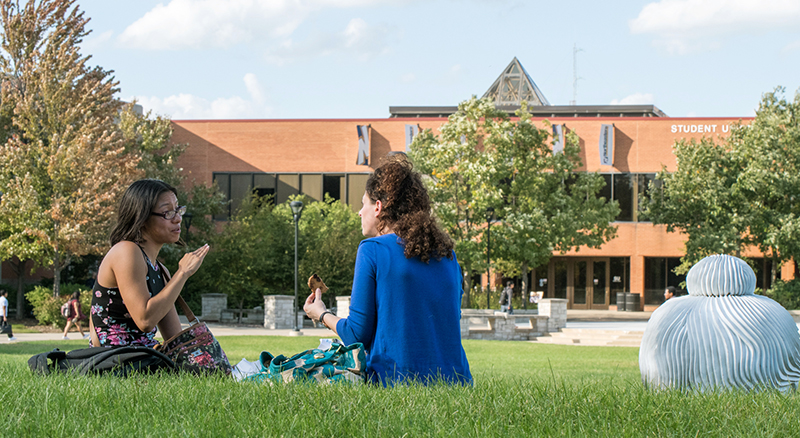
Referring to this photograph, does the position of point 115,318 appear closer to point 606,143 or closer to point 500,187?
point 500,187

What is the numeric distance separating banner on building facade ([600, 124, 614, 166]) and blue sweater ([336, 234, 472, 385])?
130ft

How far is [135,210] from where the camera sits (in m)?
4.31

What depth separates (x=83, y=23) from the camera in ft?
85.0

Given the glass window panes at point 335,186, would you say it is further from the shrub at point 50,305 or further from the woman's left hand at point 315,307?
the woman's left hand at point 315,307

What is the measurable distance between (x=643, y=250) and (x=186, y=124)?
2813cm

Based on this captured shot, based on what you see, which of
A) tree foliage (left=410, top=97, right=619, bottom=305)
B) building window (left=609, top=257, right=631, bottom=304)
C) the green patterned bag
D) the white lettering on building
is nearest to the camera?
the green patterned bag

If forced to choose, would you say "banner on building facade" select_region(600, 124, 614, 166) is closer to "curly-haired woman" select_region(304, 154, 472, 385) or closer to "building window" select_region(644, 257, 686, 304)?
"building window" select_region(644, 257, 686, 304)

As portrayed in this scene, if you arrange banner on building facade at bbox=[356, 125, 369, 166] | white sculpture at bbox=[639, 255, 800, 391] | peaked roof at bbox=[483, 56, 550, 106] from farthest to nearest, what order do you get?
1. peaked roof at bbox=[483, 56, 550, 106]
2. banner on building facade at bbox=[356, 125, 369, 166]
3. white sculpture at bbox=[639, 255, 800, 391]

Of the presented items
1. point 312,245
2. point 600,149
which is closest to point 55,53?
point 312,245

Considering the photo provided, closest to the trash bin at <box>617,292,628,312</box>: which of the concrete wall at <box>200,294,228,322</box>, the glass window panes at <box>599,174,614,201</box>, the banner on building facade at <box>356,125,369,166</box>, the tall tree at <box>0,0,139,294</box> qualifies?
the glass window panes at <box>599,174,614,201</box>

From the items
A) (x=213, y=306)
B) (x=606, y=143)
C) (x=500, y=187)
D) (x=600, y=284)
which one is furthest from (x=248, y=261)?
(x=606, y=143)

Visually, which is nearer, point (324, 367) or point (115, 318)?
point (324, 367)

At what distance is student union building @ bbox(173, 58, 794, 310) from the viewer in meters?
42.0

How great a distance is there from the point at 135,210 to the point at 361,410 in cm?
201
